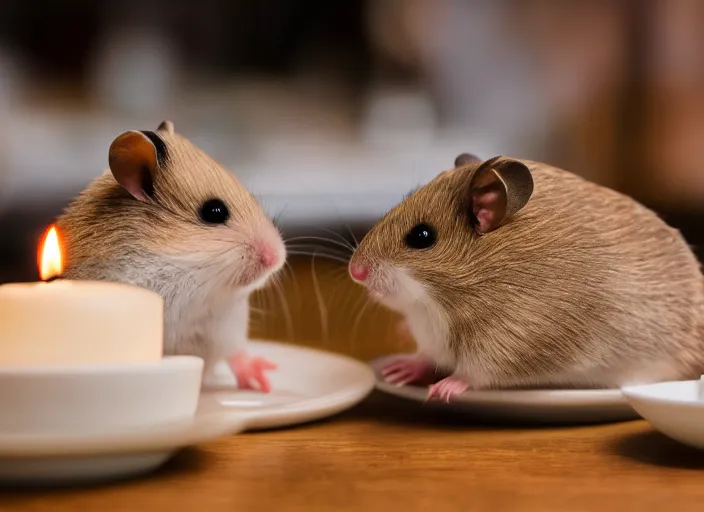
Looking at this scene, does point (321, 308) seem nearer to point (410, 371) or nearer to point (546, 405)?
point (410, 371)

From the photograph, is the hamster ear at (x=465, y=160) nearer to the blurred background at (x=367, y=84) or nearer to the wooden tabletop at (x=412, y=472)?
the wooden tabletop at (x=412, y=472)

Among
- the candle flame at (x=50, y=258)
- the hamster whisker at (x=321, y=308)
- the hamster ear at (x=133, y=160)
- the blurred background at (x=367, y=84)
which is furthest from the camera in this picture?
the blurred background at (x=367, y=84)

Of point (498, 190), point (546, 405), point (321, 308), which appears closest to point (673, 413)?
point (546, 405)

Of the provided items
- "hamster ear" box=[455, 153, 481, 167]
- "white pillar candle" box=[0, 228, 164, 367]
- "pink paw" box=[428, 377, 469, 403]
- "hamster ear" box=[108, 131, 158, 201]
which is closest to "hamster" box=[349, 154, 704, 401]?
"pink paw" box=[428, 377, 469, 403]

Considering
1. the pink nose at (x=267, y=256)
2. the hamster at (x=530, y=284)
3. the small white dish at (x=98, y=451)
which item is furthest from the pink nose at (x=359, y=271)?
the small white dish at (x=98, y=451)

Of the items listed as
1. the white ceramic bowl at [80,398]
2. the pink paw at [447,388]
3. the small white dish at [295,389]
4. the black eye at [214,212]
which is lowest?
the small white dish at [295,389]

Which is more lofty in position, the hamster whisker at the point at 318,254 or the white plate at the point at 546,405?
the hamster whisker at the point at 318,254

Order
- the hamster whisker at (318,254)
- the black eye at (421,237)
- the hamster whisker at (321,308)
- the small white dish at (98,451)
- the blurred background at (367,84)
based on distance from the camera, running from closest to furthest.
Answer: the small white dish at (98,451)
the black eye at (421,237)
the hamster whisker at (318,254)
the hamster whisker at (321,308)
the blurred background at (367,84)

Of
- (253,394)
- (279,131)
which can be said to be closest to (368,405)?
(253,394)
